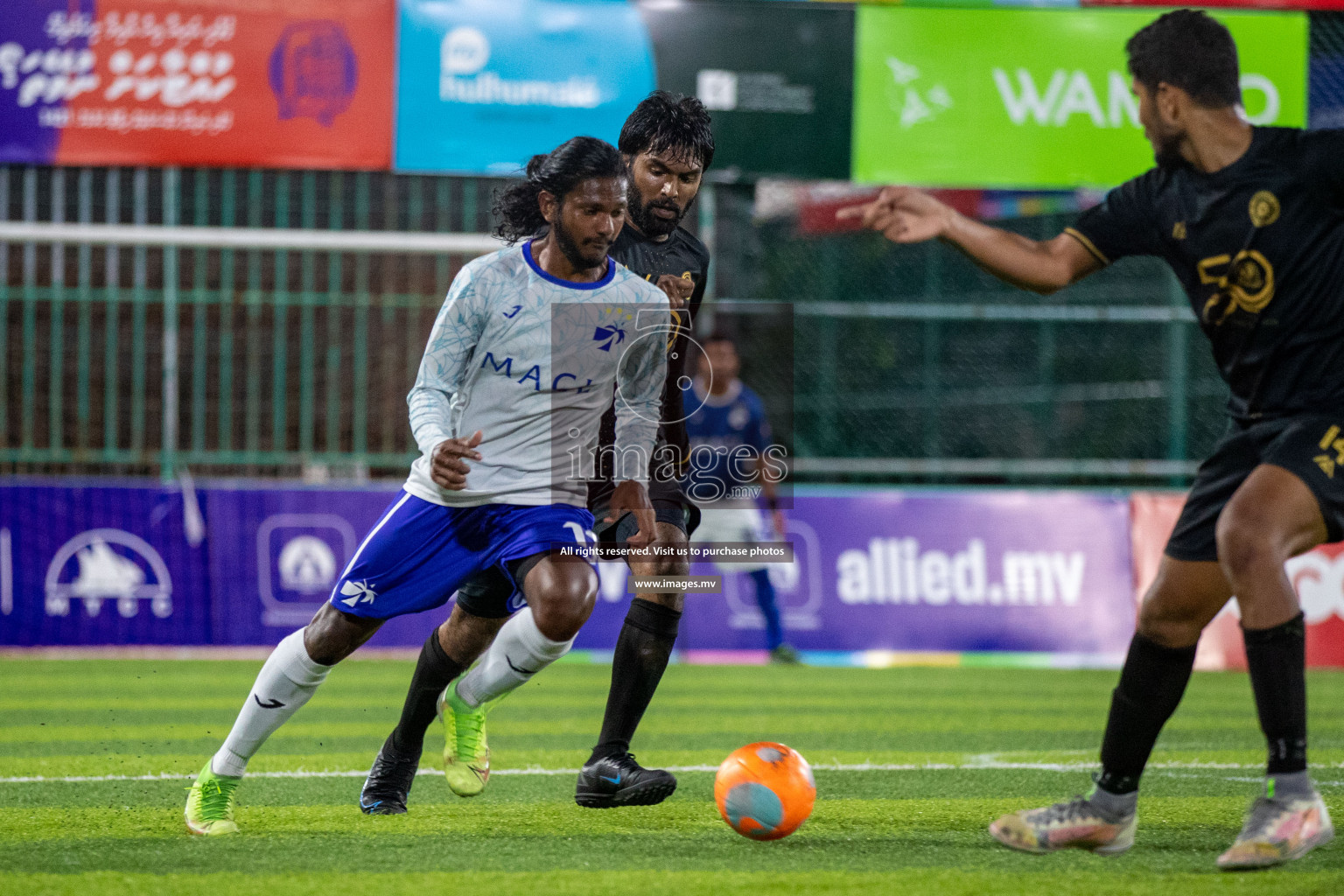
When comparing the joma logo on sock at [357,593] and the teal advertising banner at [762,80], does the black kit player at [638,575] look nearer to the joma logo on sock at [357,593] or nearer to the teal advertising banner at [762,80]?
the joma logo on sock at [357,593]

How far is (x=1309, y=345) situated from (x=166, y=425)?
9.90 meters

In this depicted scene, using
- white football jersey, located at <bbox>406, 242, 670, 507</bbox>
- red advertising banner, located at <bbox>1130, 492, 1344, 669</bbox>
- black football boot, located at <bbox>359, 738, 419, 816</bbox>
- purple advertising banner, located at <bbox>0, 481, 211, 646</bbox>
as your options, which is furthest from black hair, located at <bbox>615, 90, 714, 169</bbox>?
purple advertising banner, located at <bbox>0, 481, 211, 646</bbox>

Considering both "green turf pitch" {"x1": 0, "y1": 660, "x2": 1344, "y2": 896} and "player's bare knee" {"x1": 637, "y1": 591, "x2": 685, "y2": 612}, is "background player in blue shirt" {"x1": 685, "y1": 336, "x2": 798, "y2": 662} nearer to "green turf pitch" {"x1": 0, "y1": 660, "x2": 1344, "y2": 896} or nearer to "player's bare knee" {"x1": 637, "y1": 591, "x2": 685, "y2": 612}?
"green turf pitch" {"x1": 0, "y1": 660, "x2": 1344, "y2": 896}

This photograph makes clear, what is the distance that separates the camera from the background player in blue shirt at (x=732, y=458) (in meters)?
11.4

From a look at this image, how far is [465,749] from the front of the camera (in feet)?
16.7

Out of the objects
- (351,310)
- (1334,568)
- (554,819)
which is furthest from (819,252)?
(554,819)

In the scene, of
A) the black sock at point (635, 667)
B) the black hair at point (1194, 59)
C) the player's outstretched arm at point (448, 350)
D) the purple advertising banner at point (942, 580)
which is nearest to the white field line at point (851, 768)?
the black sock at point (635, 667)

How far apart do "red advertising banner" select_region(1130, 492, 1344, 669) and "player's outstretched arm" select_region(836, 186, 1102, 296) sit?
740 centimetres

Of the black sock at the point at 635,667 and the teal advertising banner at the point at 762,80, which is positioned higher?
the teal advertising banner at the point at 762,80

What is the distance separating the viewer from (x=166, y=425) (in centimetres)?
1234

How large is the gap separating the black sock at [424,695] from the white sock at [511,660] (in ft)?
0.22

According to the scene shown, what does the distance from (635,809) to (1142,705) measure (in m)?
1.76

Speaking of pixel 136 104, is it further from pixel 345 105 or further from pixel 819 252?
pixel 819 252

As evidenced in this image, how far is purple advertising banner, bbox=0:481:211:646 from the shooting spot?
37.8 feet
